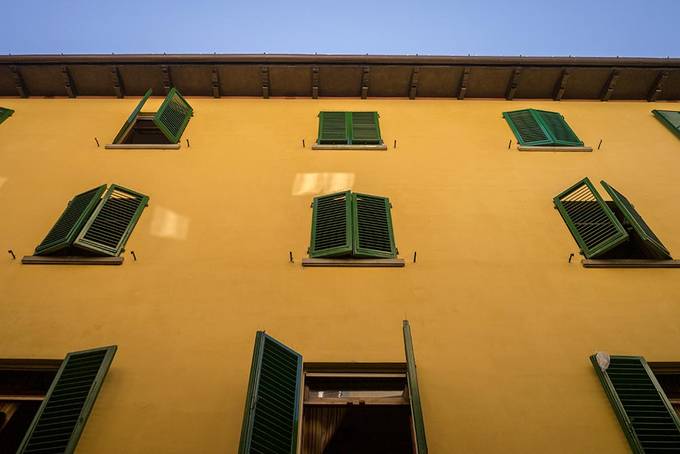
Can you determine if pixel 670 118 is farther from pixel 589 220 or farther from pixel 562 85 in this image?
pixel 589 220

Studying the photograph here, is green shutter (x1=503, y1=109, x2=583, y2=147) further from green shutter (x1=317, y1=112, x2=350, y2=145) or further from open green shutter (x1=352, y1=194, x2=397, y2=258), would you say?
open green shutter (x1=352, y1=194, x2=397, y2=258)

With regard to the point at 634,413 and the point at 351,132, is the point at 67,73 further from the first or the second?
the point at 634,413

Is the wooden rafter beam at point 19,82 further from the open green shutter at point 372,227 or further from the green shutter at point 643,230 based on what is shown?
the green shutter at point 643,230

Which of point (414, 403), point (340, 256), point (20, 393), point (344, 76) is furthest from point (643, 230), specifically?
point (20, 393)

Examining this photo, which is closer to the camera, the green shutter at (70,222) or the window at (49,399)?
the window at (49,399)

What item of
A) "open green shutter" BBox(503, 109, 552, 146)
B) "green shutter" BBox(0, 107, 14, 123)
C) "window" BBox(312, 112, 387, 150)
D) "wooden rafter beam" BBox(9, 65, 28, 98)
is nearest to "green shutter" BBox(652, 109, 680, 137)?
"open green shutter" BBox(503, 109, 552, 146)

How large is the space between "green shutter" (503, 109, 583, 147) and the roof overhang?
1031 mm

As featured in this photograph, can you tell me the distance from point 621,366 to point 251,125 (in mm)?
7097

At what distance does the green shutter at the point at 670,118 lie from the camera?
381 inches

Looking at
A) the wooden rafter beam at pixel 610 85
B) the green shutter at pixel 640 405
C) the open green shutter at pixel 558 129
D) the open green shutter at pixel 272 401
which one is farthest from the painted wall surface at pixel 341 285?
the wooden rafter beam at pixel 610 85

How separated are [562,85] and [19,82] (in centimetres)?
1103

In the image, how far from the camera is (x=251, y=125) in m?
9.66

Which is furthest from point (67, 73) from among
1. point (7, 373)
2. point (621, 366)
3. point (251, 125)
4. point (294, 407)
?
point (621, 366)

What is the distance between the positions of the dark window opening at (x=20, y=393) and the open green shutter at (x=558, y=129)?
323 inches
